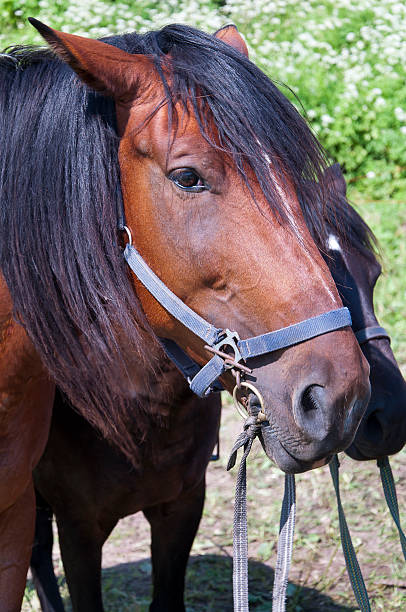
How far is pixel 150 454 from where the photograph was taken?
2539mm

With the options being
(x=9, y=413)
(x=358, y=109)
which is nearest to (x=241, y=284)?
(x=9, y=413)

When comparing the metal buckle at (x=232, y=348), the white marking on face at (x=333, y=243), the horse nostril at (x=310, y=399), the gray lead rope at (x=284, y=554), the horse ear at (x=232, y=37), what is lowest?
the gray lead rope at (x=284, y=554)

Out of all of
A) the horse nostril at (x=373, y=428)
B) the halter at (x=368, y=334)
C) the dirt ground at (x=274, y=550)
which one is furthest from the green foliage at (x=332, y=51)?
the horse nostril at (x=373, y=428)

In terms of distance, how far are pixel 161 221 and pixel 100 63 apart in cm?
36

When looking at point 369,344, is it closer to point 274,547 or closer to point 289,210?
point 289,210

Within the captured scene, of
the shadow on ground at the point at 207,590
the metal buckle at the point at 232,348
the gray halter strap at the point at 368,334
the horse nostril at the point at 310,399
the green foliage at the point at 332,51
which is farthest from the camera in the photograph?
the green foliage at the point at 332,51

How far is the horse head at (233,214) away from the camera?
157cm

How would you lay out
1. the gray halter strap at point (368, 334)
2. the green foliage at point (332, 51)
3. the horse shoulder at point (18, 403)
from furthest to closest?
the green foliage at point (332, 51) < the gray halter strap at point (368, 334) < the horse shoulder at point (18, 403)

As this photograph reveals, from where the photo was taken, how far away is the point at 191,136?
5.42 ft

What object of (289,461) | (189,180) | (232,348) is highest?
(189,180)

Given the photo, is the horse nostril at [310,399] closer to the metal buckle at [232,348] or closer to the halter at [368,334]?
the metal buckle at [232,348]

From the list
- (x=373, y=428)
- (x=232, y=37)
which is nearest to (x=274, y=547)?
(x=373, y=428)

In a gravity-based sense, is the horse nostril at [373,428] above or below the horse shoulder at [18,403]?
below

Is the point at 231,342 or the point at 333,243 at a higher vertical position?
the point at 231,342
